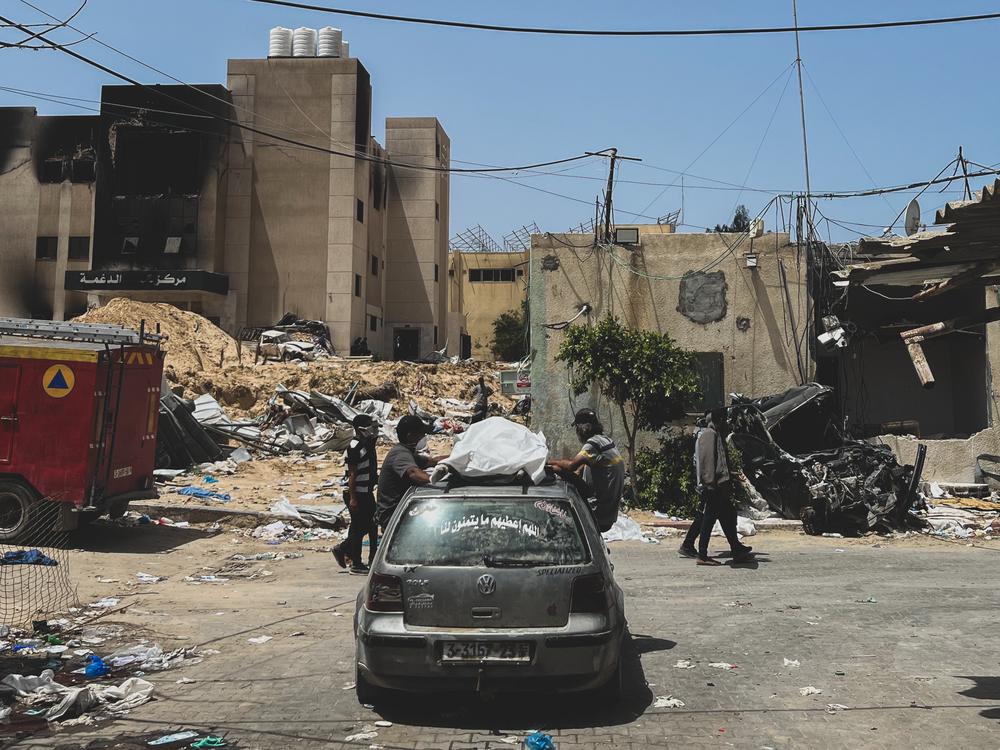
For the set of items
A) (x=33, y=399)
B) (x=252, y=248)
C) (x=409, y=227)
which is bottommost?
(x=33, y=399)

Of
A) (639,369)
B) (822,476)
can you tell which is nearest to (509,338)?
(639,369)

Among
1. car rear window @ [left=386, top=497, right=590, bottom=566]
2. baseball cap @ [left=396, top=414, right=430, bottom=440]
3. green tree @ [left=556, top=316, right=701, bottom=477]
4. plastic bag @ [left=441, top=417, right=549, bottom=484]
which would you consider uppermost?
green tree @ [left=556, top=316, right=701, bottom=477]

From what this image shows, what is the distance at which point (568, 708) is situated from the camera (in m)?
4.97

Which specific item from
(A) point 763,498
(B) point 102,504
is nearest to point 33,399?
(B) point 102,504

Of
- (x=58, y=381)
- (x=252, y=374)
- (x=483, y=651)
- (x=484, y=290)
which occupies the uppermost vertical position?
(x=484, y=290)

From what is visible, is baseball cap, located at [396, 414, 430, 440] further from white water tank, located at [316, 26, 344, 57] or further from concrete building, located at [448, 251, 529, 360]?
concrete building, located at [448, 251, 529, 360]

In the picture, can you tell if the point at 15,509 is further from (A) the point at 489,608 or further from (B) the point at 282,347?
(B) the point at 282,347

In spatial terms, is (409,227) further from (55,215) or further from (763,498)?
(763,498)

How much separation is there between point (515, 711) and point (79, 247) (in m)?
48.2

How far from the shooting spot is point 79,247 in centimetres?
4628

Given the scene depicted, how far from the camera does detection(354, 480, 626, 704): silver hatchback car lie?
4562 millimetres

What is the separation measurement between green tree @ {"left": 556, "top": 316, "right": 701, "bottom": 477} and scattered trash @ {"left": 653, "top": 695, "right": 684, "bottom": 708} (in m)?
9.53

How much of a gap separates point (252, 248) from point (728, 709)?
42077 mm

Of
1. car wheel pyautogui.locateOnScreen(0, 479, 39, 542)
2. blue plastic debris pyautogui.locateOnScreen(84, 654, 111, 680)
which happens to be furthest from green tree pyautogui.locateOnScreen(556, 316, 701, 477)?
blue plastic debris pyautogui.locateOnScreen(84, 654, 111, 680)
